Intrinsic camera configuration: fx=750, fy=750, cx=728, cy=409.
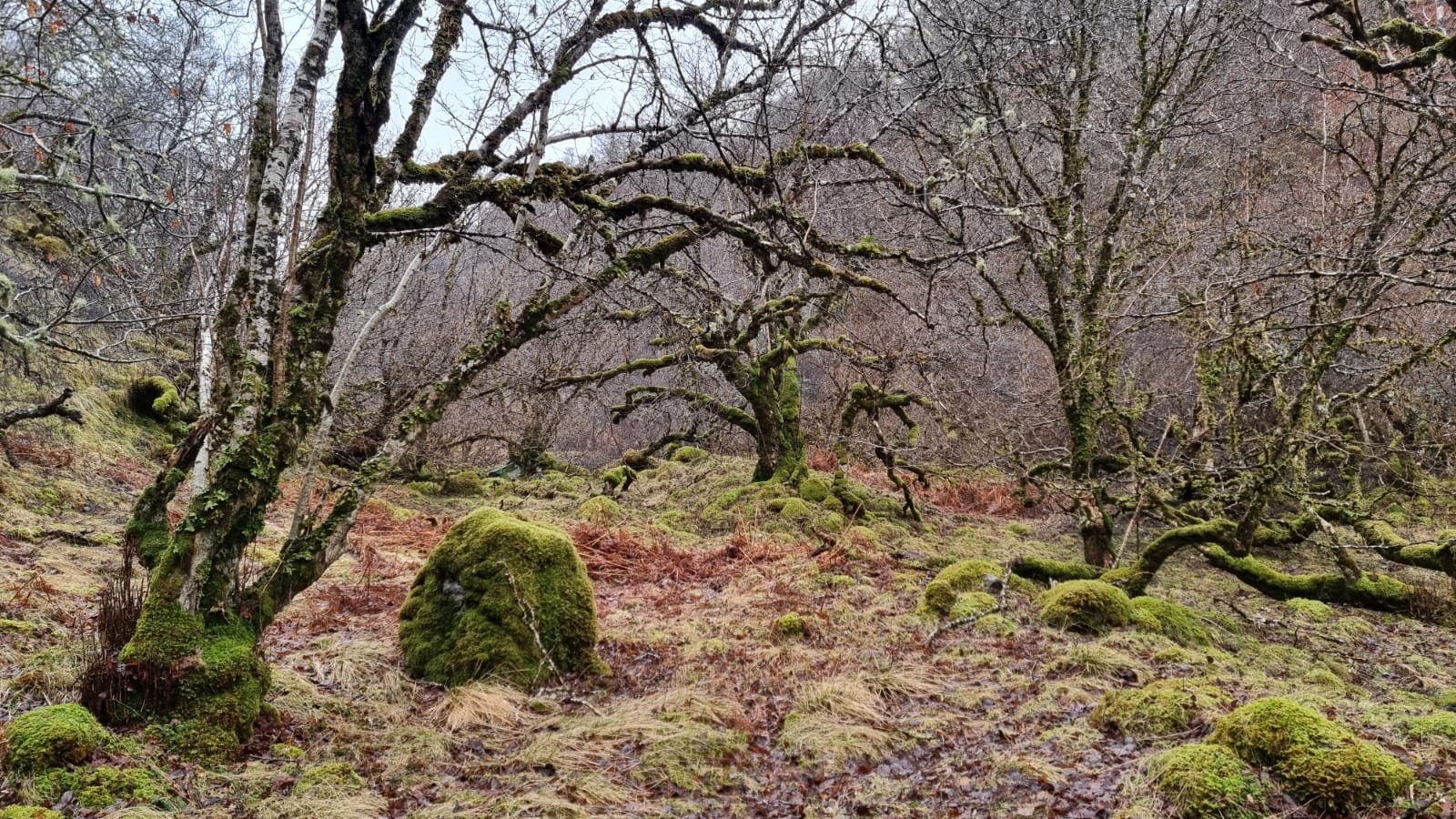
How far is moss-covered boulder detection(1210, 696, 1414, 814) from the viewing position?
2.98m

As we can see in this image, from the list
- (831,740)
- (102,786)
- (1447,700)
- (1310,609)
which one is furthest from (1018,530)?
(102,786)

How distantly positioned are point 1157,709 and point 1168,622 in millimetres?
2208

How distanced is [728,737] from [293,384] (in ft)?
9.93

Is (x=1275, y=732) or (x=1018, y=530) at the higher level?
(x=1275, y=732)

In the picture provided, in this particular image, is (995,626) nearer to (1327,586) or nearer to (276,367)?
(1327,586)

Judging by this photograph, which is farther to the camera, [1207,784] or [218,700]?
[218,700]

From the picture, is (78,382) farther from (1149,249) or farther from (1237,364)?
(1237,364)

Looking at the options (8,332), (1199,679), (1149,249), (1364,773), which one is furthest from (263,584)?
(1149,249)

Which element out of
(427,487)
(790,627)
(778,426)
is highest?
(778,426)

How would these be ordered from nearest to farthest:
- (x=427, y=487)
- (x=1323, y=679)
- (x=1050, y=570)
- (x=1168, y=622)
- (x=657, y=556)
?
(x=1323, y=679)
(x=1168, y=622)
(x=1050, y=570)
(x=657, y=556)
(x=427, y=487)

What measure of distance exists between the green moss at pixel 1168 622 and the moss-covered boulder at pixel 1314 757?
98.2 inches

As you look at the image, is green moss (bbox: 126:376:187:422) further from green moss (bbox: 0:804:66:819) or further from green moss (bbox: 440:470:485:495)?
green moss (bbox: 0:804:66:819)

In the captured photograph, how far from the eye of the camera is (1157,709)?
157 inches

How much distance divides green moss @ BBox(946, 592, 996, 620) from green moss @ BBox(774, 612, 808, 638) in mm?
1313
